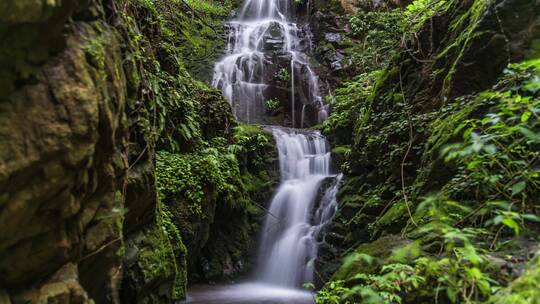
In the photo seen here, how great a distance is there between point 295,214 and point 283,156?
2243mm

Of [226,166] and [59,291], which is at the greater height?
[226,166]

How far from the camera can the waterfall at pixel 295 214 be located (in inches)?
384

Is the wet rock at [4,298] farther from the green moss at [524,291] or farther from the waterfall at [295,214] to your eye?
the waterfall at [295,214]

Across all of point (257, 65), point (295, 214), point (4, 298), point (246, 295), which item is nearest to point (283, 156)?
point (295, 214)

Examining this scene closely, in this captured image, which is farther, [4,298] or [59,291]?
[59,291]

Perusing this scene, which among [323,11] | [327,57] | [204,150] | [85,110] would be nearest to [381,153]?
[204,150]

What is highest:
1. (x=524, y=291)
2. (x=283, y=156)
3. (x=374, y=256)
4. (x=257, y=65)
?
(x=257, y=65)

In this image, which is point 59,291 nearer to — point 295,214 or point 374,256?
point 374,256

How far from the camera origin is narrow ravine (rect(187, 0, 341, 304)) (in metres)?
9.36

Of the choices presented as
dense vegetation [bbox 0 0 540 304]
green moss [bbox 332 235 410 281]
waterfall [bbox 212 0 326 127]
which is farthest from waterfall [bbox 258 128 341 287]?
green moss [bbox 332 235 410 281]

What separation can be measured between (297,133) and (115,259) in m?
10.2

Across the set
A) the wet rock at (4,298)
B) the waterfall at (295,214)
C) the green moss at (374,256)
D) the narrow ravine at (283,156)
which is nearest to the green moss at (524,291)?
the green moss at (374,256)

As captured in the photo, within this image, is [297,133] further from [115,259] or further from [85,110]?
[85,110]

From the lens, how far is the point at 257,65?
16844 mm
